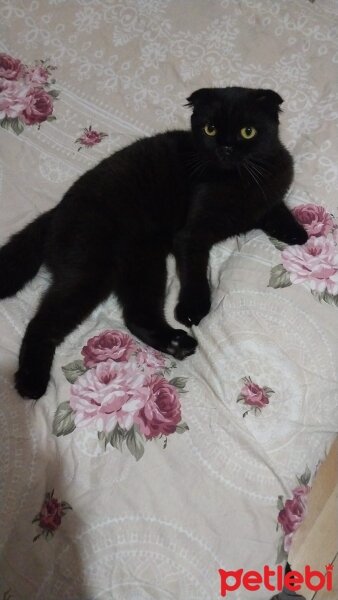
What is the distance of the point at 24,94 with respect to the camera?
1276 mm

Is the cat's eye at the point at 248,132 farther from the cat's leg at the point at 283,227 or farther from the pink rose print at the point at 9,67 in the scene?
the pink rose print at the point at 9,67

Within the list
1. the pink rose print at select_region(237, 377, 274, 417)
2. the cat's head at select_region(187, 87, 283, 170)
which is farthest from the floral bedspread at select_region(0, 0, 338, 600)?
the cat's head at select_region(187, 87, 283, 170)

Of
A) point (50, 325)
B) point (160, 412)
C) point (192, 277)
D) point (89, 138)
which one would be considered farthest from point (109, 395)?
point (89, 138)

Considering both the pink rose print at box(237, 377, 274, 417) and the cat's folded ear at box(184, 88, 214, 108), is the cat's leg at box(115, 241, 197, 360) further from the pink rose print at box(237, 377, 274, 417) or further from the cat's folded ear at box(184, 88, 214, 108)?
the cat's folded ear at box(184, 88, 214, 108)

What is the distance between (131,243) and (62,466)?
19.3 inches

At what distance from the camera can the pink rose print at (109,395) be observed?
0.83 meters

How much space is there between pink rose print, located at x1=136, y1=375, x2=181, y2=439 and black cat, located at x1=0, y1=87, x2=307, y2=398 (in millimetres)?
105

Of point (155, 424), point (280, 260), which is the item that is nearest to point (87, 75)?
point (280, 260)

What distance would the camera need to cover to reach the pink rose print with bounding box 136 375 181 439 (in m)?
0.82

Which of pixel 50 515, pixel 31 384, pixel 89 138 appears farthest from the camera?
pixel 89 138

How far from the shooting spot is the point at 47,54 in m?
1.35

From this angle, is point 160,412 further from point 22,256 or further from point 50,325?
point 22,256

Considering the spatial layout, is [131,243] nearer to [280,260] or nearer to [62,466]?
[280,260]

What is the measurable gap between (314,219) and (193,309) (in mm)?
364
